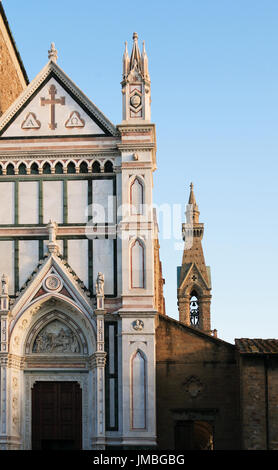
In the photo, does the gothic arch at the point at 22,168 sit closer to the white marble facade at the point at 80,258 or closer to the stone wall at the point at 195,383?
the white marble facade at the point at 80,258

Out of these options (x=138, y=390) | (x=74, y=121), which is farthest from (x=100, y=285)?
(x=74, y=121)

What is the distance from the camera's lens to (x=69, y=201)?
88.4 feet

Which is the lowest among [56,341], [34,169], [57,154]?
[56,341]

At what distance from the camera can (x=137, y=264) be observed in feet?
85.9

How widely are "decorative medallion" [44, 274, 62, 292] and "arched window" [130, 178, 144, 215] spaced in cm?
300

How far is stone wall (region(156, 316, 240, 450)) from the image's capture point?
84.4 ft

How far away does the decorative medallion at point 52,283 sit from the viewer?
85.7 feet

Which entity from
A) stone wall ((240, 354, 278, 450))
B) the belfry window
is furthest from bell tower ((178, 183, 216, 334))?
stone wall ((240, 354, 278, 450))

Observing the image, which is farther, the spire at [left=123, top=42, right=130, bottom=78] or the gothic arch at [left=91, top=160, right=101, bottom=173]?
the spire at [left=123, top=42, right=130, bottom=78]

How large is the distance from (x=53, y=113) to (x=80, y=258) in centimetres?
469

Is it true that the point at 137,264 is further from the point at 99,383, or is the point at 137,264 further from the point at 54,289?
the point at 99,383

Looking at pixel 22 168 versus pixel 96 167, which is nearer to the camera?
pixel 96 167

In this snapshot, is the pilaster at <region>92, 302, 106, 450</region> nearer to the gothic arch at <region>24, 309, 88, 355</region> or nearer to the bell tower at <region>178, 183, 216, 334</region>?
the gothic arch at <region>24, 309, 88, 355</region>
